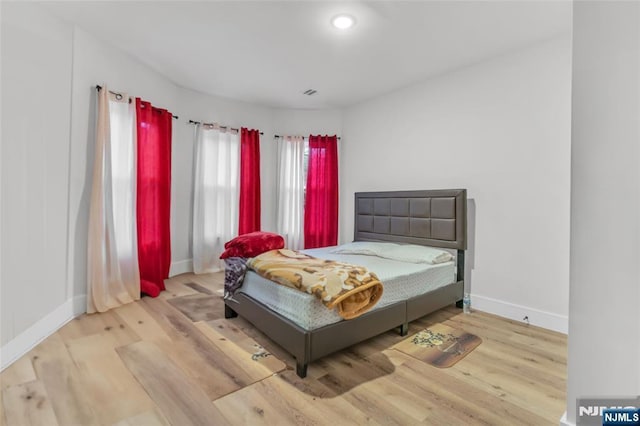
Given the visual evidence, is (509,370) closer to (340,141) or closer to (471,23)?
(471,23)

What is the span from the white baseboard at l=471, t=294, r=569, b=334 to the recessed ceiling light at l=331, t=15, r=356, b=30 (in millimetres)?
3004

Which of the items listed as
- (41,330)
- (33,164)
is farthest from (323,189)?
(41,330)

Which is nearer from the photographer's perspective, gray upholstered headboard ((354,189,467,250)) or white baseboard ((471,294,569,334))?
white baseboard ((471,294,569,334))

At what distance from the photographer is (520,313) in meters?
2.82

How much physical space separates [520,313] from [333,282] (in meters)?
2.15

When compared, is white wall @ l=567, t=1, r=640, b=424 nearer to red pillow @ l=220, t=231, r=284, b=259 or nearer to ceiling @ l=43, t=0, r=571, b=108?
ceiling @ l=43, t=0, r=571, b=108

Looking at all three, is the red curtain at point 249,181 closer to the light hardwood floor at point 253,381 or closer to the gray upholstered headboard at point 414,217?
the gray upholstered headboard at point 414,217

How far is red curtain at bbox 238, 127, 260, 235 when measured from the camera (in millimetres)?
4598

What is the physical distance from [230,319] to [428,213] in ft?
8.03

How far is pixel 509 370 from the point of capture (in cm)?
197

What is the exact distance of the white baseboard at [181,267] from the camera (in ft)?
13.6

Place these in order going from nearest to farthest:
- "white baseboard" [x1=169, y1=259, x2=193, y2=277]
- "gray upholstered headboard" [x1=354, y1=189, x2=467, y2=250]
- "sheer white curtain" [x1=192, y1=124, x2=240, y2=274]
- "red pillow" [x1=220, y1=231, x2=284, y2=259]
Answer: "red pillow" [x1=220, y1=231, x2=284, y2=259] → "gray upholstered headboard" [x1=354, y1=189, x2=467, y2=250] → "white baseboard" [x1=169, y1=259, x2=193, y2=277] → "sheer white curtain" [x1=192, y1=124, x2=240, y2=274]

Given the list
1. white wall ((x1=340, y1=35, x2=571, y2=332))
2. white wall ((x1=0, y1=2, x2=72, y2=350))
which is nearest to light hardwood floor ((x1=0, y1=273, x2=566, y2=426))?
white wall ((x1=0, y1=2, x2=72, y2=350))

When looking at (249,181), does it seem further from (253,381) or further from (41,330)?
(253,381)
